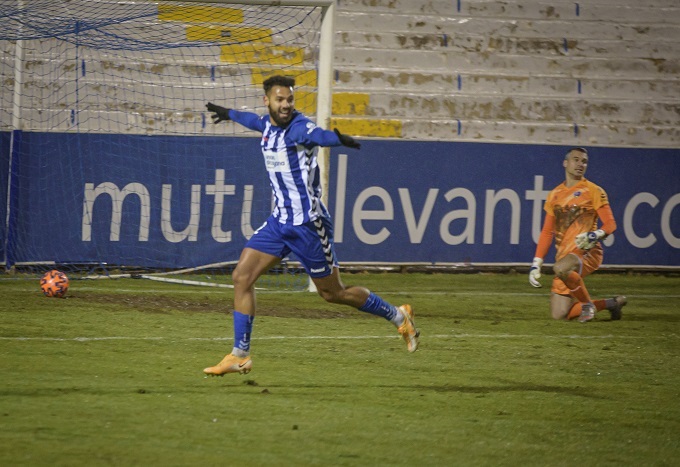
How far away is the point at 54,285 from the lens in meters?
10.1

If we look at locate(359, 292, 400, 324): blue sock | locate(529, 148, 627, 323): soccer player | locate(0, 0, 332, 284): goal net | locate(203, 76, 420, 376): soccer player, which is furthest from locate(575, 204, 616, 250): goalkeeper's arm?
locate(203, 76, 420, 376): soccer player

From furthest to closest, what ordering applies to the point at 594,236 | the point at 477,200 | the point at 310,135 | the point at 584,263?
the point at 477,200
the point at 584,263
the point at 594,236
the point at 310,135

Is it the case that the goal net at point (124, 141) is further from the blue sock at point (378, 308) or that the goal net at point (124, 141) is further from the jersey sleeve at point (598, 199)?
the blue sock at point (378, 308)

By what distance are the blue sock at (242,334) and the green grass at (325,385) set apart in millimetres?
201

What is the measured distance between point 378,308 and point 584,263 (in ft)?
12.5

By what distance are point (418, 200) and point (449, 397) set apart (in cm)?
696

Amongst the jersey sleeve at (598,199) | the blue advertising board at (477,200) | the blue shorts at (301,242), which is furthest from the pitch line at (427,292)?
the blue shorts at (301,242)

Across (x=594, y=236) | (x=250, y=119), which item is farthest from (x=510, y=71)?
(x=250, y=119)

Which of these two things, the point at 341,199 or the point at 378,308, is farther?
the point at 341,199

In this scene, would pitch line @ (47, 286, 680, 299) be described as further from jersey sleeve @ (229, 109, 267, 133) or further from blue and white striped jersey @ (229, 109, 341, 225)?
blue and white striped jersey @ (229, 109, 341, 225)

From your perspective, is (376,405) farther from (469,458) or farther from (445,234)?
(445,234)

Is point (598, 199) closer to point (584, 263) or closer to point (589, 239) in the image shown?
point (589, 239)

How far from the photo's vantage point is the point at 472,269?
13.8 meters

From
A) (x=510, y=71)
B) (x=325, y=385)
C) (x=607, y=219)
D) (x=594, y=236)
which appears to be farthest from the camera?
(x=510, y=71)
